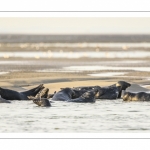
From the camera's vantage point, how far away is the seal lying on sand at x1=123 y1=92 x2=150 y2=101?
17.4 m

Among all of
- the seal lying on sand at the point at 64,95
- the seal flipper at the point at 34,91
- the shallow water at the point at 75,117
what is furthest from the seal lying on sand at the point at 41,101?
the seal lying on sand at the point at 64,95

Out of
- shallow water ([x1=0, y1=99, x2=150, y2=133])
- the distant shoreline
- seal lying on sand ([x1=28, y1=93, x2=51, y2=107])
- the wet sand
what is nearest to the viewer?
shallow water ([x1=0, y1=99, x2=150, y2=133])

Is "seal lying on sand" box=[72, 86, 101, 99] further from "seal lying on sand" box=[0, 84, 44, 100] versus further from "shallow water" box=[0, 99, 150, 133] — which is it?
"seal lying on sand" box=[0, 84, 44, 100]

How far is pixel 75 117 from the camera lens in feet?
52.2

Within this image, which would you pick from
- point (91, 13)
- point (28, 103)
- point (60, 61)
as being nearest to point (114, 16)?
point (91, 13)

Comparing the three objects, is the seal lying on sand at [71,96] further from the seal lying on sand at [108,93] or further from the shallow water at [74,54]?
the shallow water at [74,54]

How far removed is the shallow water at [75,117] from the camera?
50.3 ft

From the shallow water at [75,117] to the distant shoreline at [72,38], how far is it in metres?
1.56

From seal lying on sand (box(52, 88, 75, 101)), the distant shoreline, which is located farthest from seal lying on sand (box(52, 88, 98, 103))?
the distant shoreline

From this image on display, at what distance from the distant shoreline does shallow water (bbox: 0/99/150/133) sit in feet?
5.12

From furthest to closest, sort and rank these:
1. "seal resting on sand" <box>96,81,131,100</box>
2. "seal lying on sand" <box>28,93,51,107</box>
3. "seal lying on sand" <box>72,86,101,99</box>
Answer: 1. "seal lying on sand" <box>72,86,101,99</box>
2. "seal resting on sand" <box>96,81,131,100</box>
3. "seal lying on sand" <box>28,93,51,107</box>

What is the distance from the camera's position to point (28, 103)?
Result: 17.2 metres
